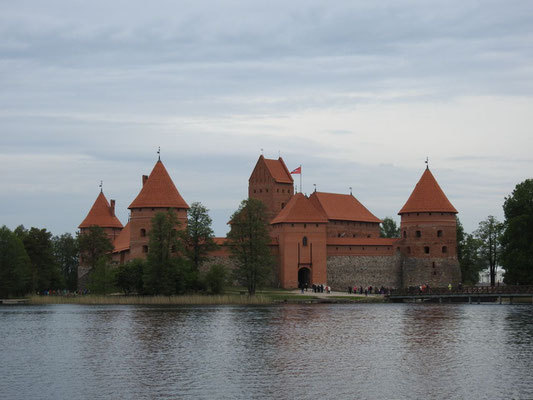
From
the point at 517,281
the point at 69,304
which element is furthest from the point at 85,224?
the point at 517,281

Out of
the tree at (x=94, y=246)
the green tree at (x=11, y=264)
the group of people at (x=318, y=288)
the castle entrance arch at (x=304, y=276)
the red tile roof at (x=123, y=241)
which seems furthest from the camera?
the tree at (x=94, y=246)

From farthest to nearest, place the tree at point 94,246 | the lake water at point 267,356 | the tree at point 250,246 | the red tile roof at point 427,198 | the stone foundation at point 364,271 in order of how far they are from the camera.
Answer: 1. the tree at point 94,246
2. the red tile roof at point 427,198
3. the stone foundation at point 364,271
4. the tree at point 250,246
5. the lake water at point 267,356

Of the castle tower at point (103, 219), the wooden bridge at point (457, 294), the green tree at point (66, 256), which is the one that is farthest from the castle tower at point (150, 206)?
the green tree at point (66, 256)

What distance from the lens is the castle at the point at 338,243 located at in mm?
54125

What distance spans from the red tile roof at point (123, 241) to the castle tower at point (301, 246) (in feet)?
35.9

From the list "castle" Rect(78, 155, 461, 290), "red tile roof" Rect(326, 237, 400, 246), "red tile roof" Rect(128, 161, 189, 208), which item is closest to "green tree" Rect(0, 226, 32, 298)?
"castle" Rect(78, 155, 461, 290)

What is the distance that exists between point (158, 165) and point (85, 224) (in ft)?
40.8

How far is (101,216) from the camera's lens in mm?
65125

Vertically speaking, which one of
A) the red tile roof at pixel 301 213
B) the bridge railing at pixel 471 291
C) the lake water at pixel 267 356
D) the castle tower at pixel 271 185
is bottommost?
the lake water at pixel 267 356

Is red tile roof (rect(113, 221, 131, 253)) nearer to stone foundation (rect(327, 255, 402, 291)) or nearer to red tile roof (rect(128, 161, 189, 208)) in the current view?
red tile roof (rect(128, 161, 189, 208))

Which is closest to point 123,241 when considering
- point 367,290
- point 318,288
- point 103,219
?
point 103,219

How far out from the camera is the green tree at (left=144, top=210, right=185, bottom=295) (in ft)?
147

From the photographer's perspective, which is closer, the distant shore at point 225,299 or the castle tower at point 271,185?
the distant shore at point 225,299

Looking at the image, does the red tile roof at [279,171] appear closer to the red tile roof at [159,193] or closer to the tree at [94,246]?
the red tile roof at [159,193]
